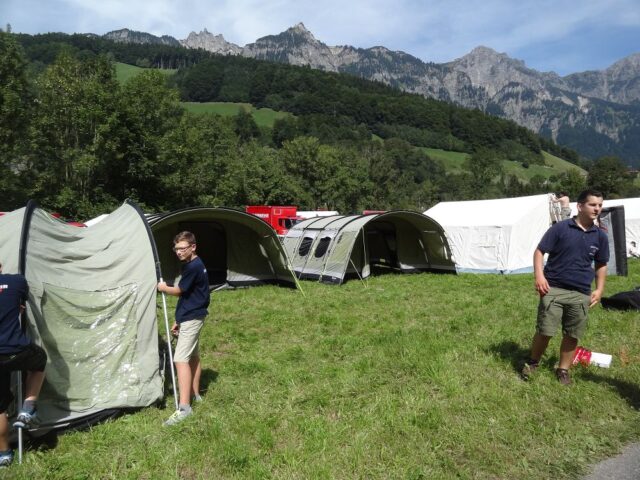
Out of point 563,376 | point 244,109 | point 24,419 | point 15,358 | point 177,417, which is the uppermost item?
point 244,109

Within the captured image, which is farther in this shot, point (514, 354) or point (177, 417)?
point (514, 354)

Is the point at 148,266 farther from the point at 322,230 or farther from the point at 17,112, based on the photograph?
the point at 17,112

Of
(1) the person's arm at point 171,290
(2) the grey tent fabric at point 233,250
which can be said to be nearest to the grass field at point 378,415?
(1) the person's arm at point 171,290

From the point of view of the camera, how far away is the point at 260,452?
3451 millimetres

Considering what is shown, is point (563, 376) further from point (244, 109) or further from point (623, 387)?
point (244, 109)

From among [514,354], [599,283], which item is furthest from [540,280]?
[514,354]

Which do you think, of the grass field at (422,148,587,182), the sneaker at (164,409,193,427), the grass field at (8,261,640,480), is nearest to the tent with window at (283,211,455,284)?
the grass field at (8,261,640,480)

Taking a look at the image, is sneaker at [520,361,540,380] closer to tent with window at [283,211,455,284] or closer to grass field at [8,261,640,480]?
grass field at [8,261,640,480]

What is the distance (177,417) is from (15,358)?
1360mm

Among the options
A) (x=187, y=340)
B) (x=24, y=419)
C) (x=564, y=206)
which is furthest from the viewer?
(x=564, y=206)

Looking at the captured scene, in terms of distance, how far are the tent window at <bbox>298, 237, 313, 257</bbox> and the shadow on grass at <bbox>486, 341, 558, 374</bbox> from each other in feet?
26.3

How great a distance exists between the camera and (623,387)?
4543mm

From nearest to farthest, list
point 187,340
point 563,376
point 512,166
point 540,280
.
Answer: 1. point 187,340
2. point 540,280
3. point 563,376
4. point 512,166

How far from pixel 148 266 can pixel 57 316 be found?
0.95 metres
